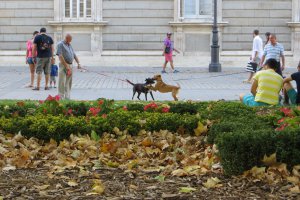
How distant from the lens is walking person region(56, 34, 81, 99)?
1569 centimetres

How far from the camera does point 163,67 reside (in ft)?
87.8

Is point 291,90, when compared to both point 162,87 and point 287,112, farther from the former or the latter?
point 162,87

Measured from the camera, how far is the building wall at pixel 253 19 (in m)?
28.4

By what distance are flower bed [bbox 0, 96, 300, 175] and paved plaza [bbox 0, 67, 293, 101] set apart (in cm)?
636

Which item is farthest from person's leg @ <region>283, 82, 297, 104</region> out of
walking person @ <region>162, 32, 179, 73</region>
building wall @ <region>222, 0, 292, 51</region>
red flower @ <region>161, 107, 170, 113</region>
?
building wall @ <region>222, 0, 292, 51</region>

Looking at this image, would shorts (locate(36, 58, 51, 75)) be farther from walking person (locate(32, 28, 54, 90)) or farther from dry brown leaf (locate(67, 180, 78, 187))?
dry brown leaf (locate(67, 180, 78, 187))

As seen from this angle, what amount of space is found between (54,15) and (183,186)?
2292cm

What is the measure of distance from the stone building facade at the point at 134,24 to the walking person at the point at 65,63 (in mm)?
12578

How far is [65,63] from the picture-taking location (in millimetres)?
15766

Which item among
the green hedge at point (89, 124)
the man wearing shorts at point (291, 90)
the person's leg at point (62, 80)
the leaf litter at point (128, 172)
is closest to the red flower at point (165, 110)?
the green hedge at point (89, 124)

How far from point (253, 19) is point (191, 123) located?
19.7 m

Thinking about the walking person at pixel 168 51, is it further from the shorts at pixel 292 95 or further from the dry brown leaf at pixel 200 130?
the dry brown leaf at pixel 200 130

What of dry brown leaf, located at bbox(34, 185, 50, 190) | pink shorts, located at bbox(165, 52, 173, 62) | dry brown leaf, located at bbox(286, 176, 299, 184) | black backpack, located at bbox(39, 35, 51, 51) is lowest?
dry brown leaf, located at bbox(34, 185, 50, 190)

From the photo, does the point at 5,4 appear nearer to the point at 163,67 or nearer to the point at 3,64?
the point at 3,64
